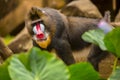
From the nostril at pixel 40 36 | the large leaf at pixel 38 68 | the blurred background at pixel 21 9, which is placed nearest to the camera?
the large leaf at pixel 38 68

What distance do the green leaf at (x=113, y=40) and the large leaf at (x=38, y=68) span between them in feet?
0.47

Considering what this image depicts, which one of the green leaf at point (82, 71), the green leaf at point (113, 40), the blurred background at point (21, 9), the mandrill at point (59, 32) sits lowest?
the blurred background at point (21, 9)

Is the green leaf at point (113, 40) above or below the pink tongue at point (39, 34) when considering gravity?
above

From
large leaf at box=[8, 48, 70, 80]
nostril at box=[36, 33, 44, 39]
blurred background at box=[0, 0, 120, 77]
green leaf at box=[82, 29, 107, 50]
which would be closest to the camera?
large leaf at box=[8, 48, 70, 80]

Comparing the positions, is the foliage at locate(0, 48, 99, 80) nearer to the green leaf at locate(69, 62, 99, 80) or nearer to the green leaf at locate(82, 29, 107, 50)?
the green leaf at locate(69, 62, 99, 80)

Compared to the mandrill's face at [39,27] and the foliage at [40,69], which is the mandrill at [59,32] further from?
the foliage at [40,69]

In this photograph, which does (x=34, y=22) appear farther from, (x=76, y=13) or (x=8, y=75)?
(x=8, y=75)

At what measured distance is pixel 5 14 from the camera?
22.0ft

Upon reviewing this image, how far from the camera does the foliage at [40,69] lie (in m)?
0.81

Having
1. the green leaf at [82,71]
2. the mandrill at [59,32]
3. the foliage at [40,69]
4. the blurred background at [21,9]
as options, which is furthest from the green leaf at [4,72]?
the blurred background at [21,9]

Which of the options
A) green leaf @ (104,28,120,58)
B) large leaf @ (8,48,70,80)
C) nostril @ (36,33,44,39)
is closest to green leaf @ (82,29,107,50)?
green leaf @ (104,28,120,58)

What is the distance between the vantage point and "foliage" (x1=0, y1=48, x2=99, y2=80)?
2.65 feet

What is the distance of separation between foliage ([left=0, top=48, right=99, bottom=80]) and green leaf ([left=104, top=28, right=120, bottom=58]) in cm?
8

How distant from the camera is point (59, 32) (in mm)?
2902
